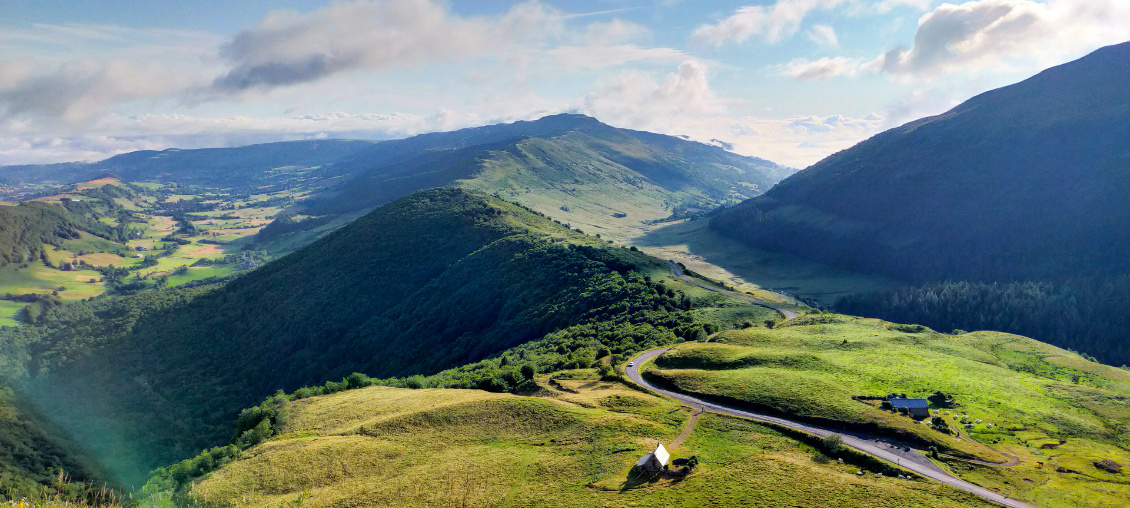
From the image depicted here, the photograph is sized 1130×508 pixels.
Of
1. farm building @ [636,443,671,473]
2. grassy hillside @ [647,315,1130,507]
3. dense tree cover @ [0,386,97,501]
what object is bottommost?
dense tree cover @ [0,386,97,501]

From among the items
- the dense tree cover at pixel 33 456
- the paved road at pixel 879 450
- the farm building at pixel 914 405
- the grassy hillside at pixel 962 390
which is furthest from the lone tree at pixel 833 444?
the dense tree cover at pixel 33 456

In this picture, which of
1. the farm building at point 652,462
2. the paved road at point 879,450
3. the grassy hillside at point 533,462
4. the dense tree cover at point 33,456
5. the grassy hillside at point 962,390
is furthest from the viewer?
the dense tree cover at point 33,456

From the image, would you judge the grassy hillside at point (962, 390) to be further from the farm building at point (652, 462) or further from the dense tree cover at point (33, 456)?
the dense tree cover at point (33, 456)

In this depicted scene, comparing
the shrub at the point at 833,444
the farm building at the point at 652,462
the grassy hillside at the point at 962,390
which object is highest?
the farm building at the point at 652,462

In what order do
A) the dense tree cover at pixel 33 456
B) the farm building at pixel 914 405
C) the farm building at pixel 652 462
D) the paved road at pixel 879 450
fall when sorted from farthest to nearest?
the dense tree cover at pixel 33 456
the farm building at pixel 914 405
the farm building at pixel 652 462
the paved road at pixel 879 450

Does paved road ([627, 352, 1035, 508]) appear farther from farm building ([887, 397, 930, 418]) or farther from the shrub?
farm building ([887, 397, 930, 418])

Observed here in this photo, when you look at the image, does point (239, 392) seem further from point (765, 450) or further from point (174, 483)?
point (765, 450)

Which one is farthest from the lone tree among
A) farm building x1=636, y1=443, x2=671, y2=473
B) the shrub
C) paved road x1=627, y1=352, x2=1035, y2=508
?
farm building x1=636, y1=443, x2=671, y2=473
